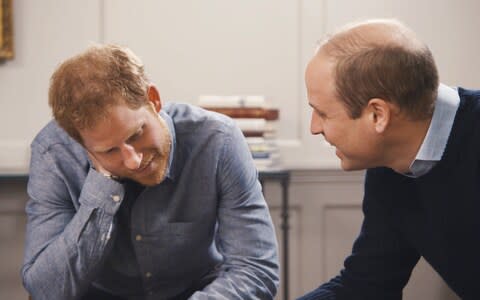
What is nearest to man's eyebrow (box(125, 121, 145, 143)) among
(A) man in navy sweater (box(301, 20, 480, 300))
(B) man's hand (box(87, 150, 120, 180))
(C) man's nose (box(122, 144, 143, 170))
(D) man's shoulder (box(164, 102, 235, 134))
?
(C) man's nose (box(122, 144, 143, 170))

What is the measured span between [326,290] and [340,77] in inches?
21.9

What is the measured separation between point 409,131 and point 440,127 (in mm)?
66

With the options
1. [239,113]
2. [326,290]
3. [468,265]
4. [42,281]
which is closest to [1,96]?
[239,113]

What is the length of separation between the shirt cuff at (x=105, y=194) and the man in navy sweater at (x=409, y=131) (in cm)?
52

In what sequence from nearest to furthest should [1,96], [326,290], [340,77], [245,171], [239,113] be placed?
[340,77], [326,290], [245,171], [239,113], [1,96]

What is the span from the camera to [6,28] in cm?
304

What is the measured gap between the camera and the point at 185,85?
3.15 meters

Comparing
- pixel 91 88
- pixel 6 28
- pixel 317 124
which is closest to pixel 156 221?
pixel 91 88

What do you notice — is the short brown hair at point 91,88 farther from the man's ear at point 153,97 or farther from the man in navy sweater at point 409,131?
the man in navy sweater at point 409,131

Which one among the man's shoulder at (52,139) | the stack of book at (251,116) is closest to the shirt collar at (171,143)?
the man's shoulder at (52,139)

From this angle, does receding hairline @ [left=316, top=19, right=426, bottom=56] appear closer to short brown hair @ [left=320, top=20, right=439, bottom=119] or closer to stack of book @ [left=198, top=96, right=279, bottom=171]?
short brown hair @ [left=320, top=20, right=439, bottom=119]

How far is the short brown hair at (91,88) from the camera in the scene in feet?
4.88

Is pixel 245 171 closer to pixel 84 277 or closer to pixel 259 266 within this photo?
pixel 259 266

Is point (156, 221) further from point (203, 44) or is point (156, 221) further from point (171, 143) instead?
point (203, 44)
